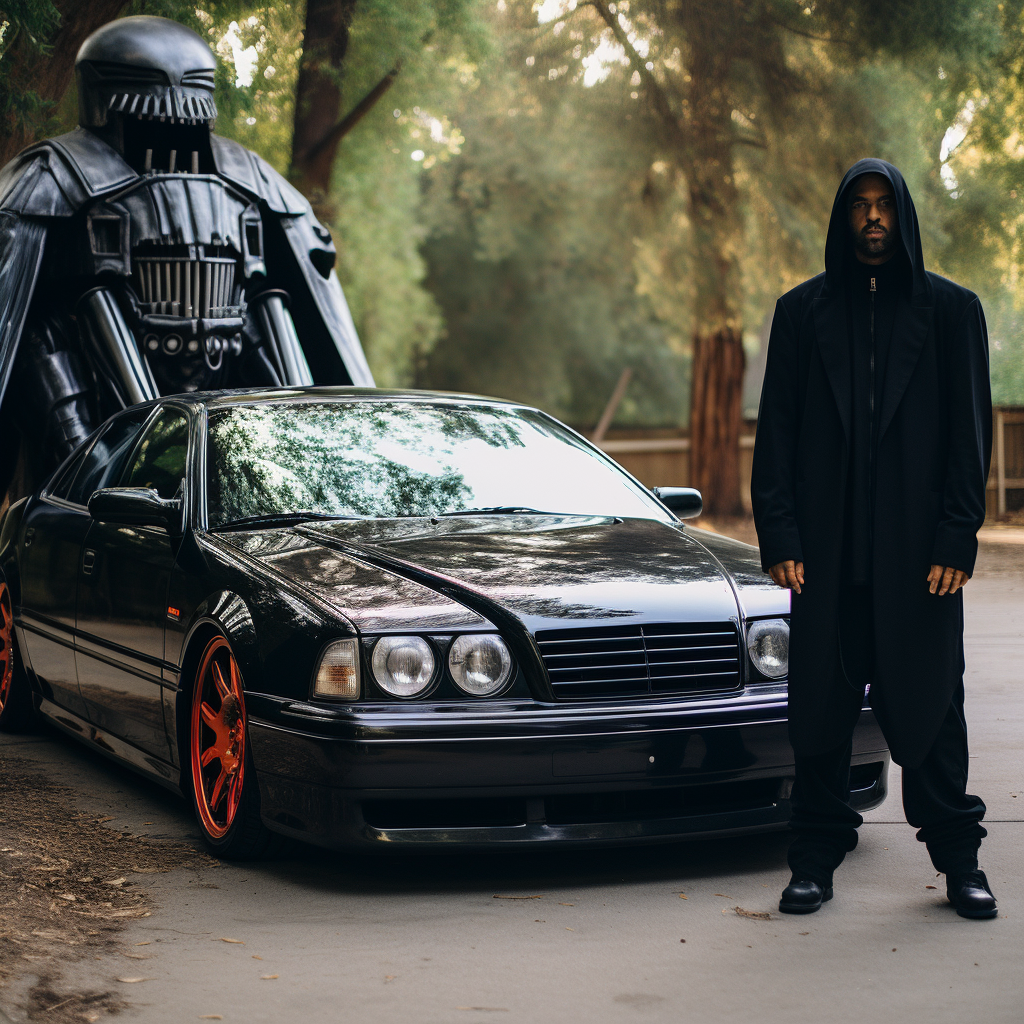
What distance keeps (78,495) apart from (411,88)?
12.5m

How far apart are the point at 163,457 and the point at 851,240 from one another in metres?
2.75

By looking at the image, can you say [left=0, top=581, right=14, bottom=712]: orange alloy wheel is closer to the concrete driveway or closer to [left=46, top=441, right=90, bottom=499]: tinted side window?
[left=46, top=441, right=90, bottom=499]: tinted side window

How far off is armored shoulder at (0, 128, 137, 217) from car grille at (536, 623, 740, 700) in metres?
5.38

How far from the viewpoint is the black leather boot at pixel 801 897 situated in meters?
4.11

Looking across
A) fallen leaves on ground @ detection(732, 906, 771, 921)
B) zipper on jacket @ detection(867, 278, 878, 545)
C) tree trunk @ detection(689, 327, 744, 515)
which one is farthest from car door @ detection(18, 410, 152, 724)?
tree trunk @ detection(689, 327, 744, 515)

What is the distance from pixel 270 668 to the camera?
438 centimetres

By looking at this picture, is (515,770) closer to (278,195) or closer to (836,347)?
(836,347)

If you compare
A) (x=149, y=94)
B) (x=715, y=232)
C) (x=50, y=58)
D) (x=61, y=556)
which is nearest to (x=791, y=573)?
(x=61, y=556)

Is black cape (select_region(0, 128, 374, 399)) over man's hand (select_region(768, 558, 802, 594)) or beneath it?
over

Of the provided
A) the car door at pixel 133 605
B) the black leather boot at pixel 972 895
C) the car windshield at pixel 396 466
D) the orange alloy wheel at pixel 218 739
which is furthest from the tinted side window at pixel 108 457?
the black leather boot at pixel 972 895

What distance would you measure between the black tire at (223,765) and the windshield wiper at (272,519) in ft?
1.56

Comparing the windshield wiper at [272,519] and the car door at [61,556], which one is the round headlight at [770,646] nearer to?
the windshield wiper at [272,519]

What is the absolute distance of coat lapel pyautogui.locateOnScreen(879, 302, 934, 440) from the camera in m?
4.03

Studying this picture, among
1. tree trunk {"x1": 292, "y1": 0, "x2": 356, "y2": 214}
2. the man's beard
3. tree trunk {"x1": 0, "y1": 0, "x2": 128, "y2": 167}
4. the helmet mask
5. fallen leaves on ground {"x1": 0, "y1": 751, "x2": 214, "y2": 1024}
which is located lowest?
fallen leaves on ground {"x1": 0, "y1": 751, "x2": 214, "y2": 1024}
